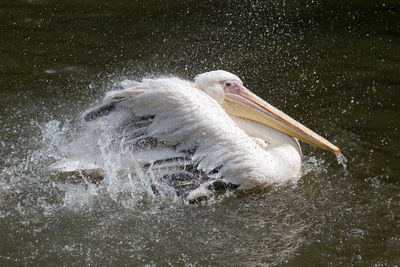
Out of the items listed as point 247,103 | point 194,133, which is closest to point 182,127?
point 194,133

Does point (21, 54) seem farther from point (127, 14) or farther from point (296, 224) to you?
point (296, 224)

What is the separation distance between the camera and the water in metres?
3.68

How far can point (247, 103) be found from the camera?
4602mm

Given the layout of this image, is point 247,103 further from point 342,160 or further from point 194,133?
point 342,160

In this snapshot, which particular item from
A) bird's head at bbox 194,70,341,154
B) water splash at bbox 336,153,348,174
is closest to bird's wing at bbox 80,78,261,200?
bird's head at bbox 194,70,341,154

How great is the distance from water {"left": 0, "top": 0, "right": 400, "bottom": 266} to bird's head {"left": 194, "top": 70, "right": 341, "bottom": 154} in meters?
0.28

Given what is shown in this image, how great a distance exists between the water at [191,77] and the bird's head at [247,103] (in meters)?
0.28

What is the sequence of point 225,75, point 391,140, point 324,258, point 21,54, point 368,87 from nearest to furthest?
point 324,258 < point 225,75 < point 391,140 < point 368,87 < point 21,54

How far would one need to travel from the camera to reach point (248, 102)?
15.1ft

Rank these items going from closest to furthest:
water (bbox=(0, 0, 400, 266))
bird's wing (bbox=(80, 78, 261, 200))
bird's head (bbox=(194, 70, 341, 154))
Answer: water (bbox=(0, 0, 400, 266)) < bird's wing (bbox=(80, 78, 261, 200)) < bird's head (bbox=(194, 70, 341, 154))

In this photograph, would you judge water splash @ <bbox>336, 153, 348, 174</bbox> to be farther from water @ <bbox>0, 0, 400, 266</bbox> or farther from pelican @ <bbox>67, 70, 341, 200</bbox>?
pelican @ <bbox>67, 70, 341, 200</bbox>

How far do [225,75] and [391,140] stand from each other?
5.15ft

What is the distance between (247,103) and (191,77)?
172cm

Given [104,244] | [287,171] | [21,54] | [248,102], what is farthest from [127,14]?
[104,244]
